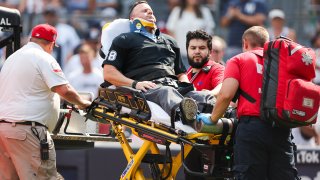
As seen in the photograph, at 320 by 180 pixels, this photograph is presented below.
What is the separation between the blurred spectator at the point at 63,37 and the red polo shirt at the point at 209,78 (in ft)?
22.7

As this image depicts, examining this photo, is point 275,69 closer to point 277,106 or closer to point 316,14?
point 277,106

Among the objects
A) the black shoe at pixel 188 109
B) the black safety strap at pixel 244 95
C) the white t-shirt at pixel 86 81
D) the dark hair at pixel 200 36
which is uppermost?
the dark hair at pixel 200 36

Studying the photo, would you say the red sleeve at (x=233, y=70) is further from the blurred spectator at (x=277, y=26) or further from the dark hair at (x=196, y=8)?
the dark hair at (x=196, y=8)

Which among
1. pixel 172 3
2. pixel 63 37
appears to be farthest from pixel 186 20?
pixel 63 37

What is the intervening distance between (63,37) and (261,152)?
9.09 meters

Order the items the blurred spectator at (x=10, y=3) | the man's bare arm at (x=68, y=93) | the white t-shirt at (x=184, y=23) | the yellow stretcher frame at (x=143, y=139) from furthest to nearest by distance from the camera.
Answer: the blurred spectator at (x=10, y=3), the white t-shirt at (x=184, y=23), the man's bare arm at (x=68, y=93), the yellow stretcher frame at (x=143, y=139)

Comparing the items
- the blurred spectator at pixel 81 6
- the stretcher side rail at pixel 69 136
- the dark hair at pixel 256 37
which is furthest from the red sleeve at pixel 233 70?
the blurred spectator at pixel 81 6

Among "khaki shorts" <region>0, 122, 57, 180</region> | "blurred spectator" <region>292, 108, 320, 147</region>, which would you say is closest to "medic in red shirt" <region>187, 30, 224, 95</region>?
"khaki shorts" <region>0, 122, 57, 180</region>

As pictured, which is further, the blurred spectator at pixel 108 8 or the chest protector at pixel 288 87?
the blurred spectator at pixel 108 8

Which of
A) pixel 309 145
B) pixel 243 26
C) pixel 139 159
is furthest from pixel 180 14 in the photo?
pixel 139 159

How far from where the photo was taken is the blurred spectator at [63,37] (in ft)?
55.3

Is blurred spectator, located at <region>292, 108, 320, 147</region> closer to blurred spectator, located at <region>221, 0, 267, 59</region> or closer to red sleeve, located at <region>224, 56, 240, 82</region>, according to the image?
blurred spectator, located at <region>221, 0, 267, 59</region>

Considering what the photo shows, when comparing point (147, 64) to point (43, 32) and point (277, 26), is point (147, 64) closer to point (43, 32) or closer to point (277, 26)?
point (43, 32)

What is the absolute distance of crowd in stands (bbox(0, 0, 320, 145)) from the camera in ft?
52.2
